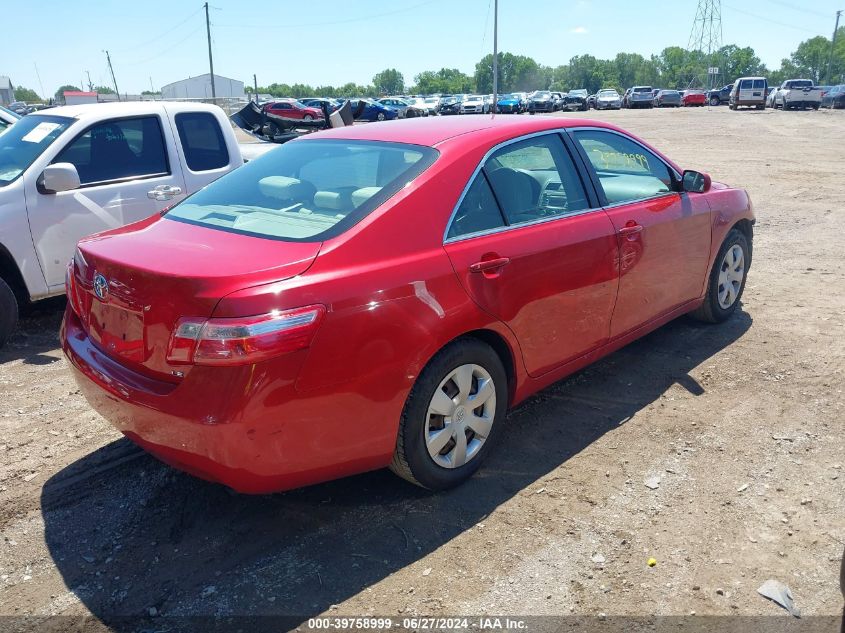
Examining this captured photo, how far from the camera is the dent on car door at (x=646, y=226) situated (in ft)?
13.7

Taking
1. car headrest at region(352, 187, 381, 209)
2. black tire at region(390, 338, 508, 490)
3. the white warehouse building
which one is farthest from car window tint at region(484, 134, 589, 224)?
the white warehouse building

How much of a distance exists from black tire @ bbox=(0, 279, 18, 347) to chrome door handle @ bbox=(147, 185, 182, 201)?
1.29 metres

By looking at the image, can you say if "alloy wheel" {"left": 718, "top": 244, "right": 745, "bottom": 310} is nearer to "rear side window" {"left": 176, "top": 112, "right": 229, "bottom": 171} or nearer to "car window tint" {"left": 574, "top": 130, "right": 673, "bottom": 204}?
"car window tint" {"left": 574, "top": 130, "right": 673, "bottom": 204}

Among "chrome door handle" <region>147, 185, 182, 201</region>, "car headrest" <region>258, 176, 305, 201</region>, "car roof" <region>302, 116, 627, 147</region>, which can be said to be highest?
"car roof" <region>302, 116, 627, 147</region>

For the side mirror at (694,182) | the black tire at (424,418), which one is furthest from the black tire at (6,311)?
the side mirror at (694,182)

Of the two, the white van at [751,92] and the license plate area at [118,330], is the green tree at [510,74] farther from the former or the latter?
the license plate area at [118,330]

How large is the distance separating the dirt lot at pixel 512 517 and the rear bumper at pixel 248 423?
42cm

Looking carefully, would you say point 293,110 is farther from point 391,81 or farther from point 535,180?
point 391,81

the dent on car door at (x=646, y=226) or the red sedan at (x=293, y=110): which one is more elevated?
the dent on car door at (x=646, y=226)

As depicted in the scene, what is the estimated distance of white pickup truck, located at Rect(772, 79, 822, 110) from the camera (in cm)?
4369

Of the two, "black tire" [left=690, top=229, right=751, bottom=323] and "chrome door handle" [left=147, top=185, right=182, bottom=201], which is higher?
"chrome door handle" [left=147, top=185, right=182, bottom=201]

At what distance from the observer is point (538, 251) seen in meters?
3.56

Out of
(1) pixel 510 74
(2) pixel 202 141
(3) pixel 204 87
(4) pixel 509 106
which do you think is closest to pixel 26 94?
(3) pixel 204 87

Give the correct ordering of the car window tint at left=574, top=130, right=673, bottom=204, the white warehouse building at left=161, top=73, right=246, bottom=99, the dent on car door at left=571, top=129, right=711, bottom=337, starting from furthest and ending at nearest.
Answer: the white warehouse building at left=161, top=73, right=246, bottom=99 < the car window tint at left=574, top=130, right=673, bottom=204 < the dent on car door at left=571, top=129, right=711, bottom=337
